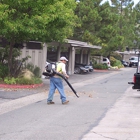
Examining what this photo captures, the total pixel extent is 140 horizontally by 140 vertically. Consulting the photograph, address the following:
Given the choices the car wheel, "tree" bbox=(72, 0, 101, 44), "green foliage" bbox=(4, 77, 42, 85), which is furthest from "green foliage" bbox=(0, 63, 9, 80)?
"tree" bbox=(72, 0, 101, 44)

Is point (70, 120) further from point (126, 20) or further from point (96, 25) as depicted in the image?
point (126, 20)

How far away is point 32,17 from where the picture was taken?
18906mm

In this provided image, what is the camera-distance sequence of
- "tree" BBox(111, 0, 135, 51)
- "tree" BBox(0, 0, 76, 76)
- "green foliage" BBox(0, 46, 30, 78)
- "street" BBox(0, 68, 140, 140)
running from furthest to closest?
1. "tree" BBox(111, 0, 135, 51)
2. "green foliage" BBox(0, 46, 30, 78)
3. "tree" BBox(0, 0, 76, 76)
4. "street" BBox(0, 68, 140, 140)

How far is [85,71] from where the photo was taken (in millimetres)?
39031

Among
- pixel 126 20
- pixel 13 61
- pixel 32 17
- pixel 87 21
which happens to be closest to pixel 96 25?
pixel 87 21

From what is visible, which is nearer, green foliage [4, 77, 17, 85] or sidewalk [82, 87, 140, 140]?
sidewalk [82, 87, 140, 140]

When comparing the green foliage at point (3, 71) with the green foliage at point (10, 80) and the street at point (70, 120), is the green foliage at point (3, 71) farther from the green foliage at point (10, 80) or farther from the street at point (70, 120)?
the street at point (70, 120)

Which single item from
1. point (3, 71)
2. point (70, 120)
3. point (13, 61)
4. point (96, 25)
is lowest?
point (70, 120)

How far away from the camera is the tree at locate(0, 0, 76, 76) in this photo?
1838cm

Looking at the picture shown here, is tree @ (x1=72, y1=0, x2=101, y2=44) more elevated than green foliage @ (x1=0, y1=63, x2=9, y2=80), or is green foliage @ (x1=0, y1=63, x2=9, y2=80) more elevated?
tree @ (x1=72, y1=0, x2=101, y2=44)

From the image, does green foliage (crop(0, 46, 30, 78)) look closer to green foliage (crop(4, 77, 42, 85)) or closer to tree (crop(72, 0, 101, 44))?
green foliage (crop(4, 77, 42, 85))

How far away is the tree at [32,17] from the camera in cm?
1838

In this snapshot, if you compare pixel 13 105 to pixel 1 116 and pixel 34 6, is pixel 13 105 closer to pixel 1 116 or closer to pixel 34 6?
pixel 1 116

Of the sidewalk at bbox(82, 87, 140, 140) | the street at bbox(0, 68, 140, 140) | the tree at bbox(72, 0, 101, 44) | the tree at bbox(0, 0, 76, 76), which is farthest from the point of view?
the tree at bbox(72, 0, 101, 44)
